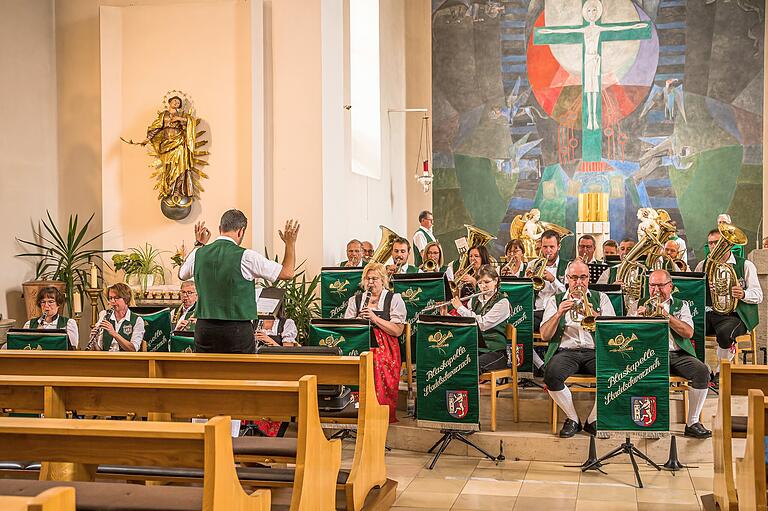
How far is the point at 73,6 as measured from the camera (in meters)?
10.3

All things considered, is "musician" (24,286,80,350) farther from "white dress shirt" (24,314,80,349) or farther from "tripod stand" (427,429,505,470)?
"tripod stand" (427,429,505,470)

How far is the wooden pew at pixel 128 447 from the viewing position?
9.50 ft

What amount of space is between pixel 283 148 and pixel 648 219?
762cm

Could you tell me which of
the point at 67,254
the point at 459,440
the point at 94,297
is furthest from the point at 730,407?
the point at 67,254

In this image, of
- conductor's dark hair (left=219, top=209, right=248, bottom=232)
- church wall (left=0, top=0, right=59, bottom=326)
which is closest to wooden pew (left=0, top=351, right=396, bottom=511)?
conductor's dark hair (left=219, top=209, right=248, bottom=232)

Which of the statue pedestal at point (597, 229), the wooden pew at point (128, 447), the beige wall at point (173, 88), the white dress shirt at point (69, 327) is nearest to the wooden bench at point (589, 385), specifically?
the white dress shirt at point (69, 327)

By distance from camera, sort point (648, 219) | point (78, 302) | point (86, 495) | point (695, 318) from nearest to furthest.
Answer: point (86, 495) → point (695, 318) → point (78, 302) → point (648, 219)

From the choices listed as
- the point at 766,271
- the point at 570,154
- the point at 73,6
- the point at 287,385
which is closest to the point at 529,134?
the point at 570,154

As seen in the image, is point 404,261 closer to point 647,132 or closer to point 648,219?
point 648,219

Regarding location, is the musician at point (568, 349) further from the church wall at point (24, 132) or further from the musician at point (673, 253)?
the church wall at point (24, 132)

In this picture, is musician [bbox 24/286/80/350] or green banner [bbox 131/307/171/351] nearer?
musician [bbox 24/286/80/350]

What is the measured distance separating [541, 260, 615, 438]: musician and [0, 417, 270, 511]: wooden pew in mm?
3898

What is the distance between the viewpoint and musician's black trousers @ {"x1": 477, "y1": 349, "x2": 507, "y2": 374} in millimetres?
7086

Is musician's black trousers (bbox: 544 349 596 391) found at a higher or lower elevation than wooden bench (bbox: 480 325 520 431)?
higher
